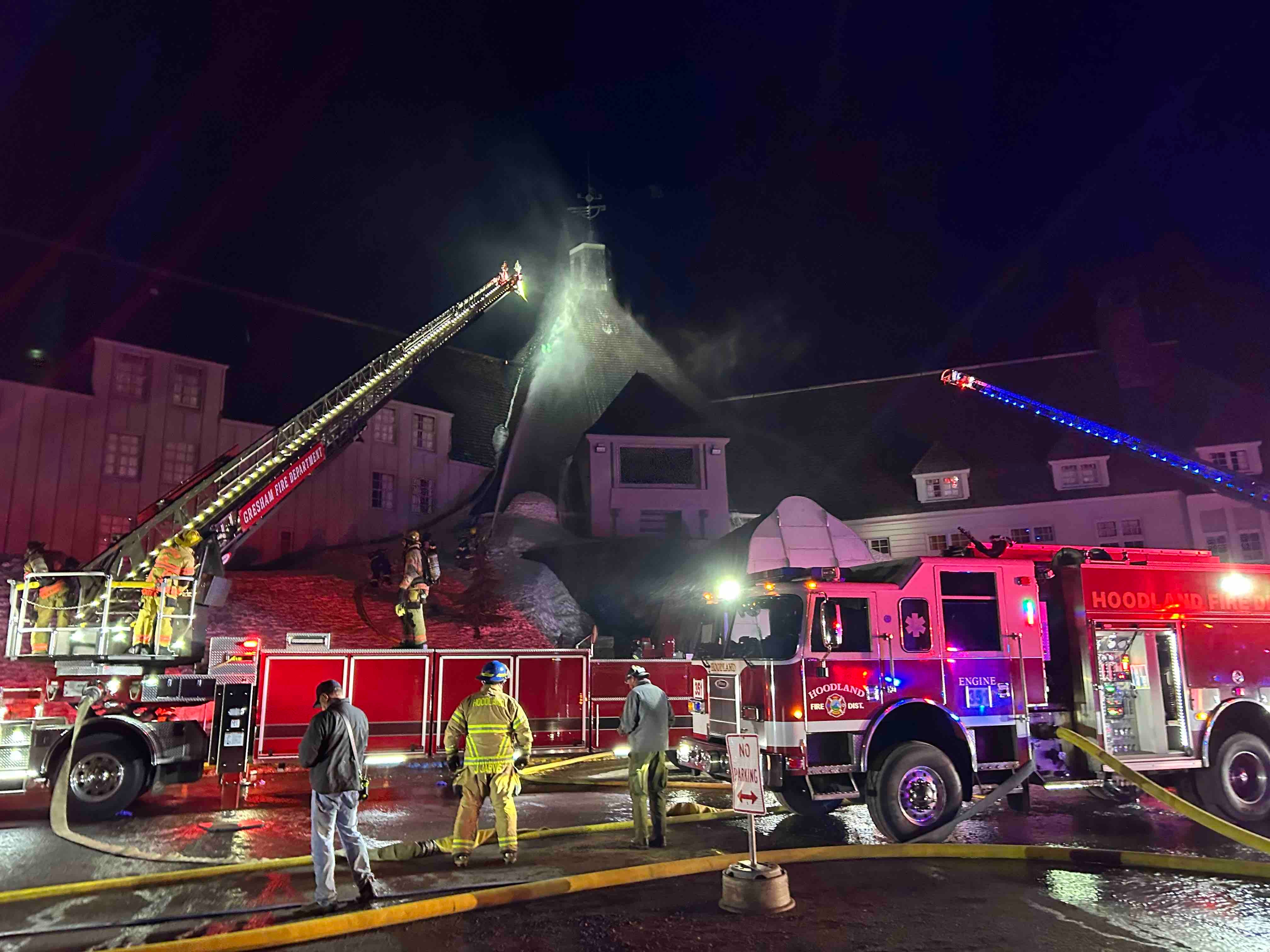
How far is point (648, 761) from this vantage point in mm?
8062

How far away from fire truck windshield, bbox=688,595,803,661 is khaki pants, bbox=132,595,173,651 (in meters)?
7.11

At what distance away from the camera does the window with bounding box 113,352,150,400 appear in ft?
83.8

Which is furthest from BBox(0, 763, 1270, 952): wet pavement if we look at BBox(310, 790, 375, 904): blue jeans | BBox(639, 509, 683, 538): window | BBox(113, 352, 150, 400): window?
BBox(639, 509, 683, 538): window

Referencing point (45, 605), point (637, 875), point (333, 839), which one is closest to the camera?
point (333, 839)

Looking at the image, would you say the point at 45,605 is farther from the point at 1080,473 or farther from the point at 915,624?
the point at 1080,473

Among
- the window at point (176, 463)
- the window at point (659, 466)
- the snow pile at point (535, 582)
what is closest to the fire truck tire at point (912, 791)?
the snow pile at point (535, 582)

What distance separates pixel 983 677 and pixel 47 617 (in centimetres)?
1176

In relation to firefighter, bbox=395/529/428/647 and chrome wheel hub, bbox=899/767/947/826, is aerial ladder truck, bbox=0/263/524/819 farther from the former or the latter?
chrome wheel hub, bbox=899/767/947/826

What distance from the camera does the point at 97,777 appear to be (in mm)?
10023

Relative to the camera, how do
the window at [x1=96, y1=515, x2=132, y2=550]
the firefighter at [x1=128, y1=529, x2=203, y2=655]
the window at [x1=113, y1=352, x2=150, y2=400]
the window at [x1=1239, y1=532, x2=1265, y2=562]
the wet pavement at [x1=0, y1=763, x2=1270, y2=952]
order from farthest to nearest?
1. the window at [x1=1239, y1=532, x2=1265, y2=562]
2. the window at [x1=113, y1=352, x2=150, y2=400]
3. the window at [x1=96, y1=515, x2=132, y2=550]
4. the firefighter at [x1=128, y1=529, x2=203, y2=655]
5. the wet pavement at [x1=0, y1=763, x2=1270, y2=952]

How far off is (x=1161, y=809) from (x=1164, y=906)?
520 cm

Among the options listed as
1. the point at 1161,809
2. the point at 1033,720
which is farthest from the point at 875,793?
the point at 1161,809

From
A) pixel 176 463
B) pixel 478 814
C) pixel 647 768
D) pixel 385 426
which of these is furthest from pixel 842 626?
pixel 385 426

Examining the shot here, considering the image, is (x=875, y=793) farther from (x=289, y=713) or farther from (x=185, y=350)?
(x=185, y=350)
